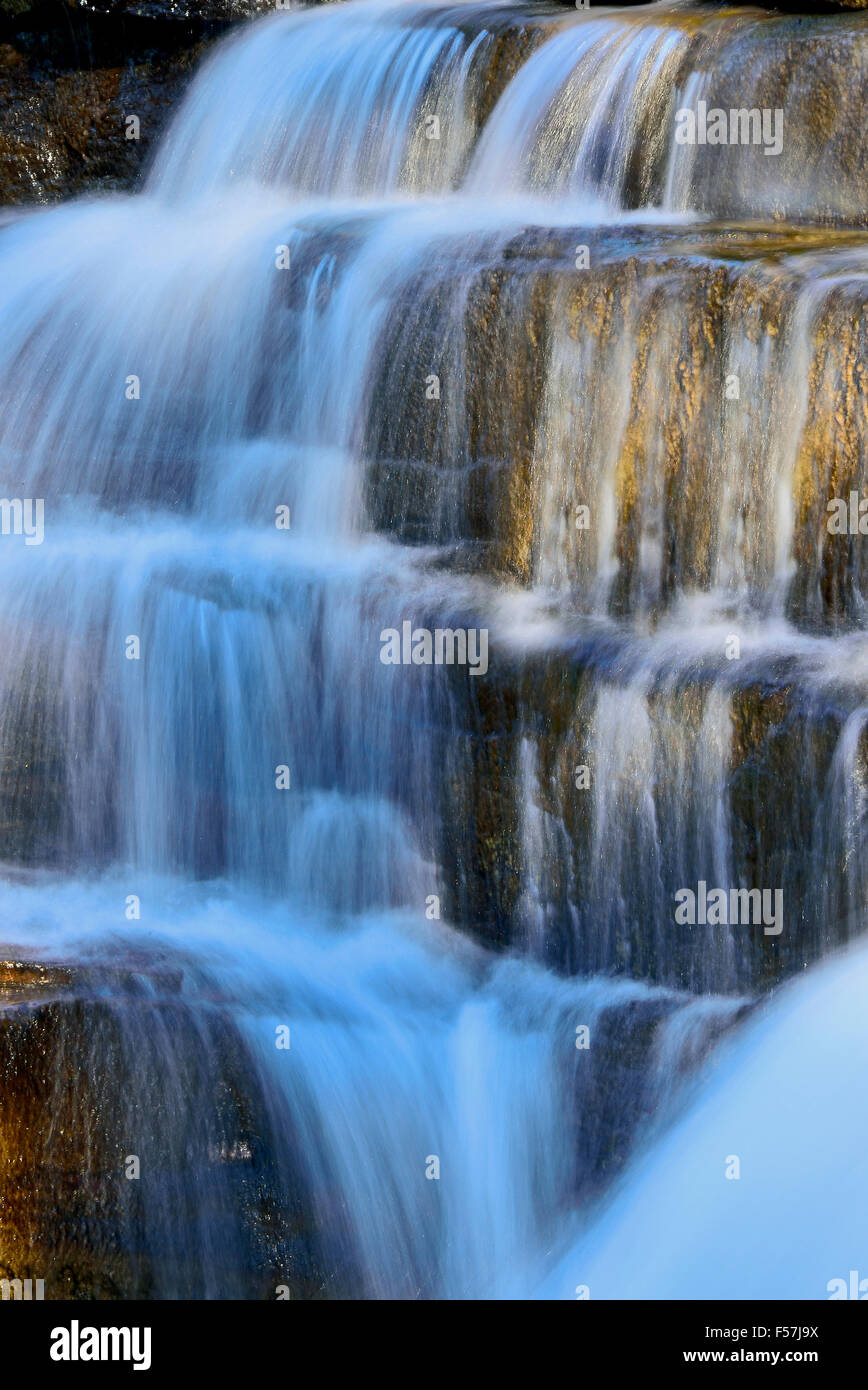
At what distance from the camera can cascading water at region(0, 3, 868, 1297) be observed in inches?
264

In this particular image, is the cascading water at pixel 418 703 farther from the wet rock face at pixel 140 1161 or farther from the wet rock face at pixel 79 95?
the wet rock face at pixel 79 95

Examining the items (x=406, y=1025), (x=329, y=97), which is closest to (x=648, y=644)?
(x=406, y=1025)

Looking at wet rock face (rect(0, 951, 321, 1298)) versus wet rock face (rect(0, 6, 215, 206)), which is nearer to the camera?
wet rock face (rect(0, 951, 321, 1298))

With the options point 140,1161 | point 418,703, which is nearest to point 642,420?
point 418,703

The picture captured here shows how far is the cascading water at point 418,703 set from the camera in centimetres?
670

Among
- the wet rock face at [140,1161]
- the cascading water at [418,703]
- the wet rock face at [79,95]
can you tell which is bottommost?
the wet rock face at [140,1161]

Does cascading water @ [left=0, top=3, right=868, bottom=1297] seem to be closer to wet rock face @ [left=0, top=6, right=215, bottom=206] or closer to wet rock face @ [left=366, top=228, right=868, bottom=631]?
wet rock face @ [left=366, top=228, right=868, bottom=631]

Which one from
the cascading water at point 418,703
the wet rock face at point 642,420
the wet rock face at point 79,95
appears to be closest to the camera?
the cascading water at point 418,703

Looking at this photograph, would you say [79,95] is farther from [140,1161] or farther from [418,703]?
[140,1161]

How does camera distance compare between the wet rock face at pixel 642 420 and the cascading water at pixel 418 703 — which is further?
the wet rock face at pixel 642 420

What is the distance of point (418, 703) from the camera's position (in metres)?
8.03

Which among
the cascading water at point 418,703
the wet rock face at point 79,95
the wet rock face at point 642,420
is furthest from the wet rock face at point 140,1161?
the wet rock face at point 79,95

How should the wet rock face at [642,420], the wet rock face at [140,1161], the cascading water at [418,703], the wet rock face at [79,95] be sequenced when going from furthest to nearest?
the wet rock face at [79,95] < the wet rock face at [642,420] < the cascading water at [418,703] < the wet rock face at [140,1161]

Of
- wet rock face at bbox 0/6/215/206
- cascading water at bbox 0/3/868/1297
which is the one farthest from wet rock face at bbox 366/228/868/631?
wet rock face at bbox 0/6/215/206
